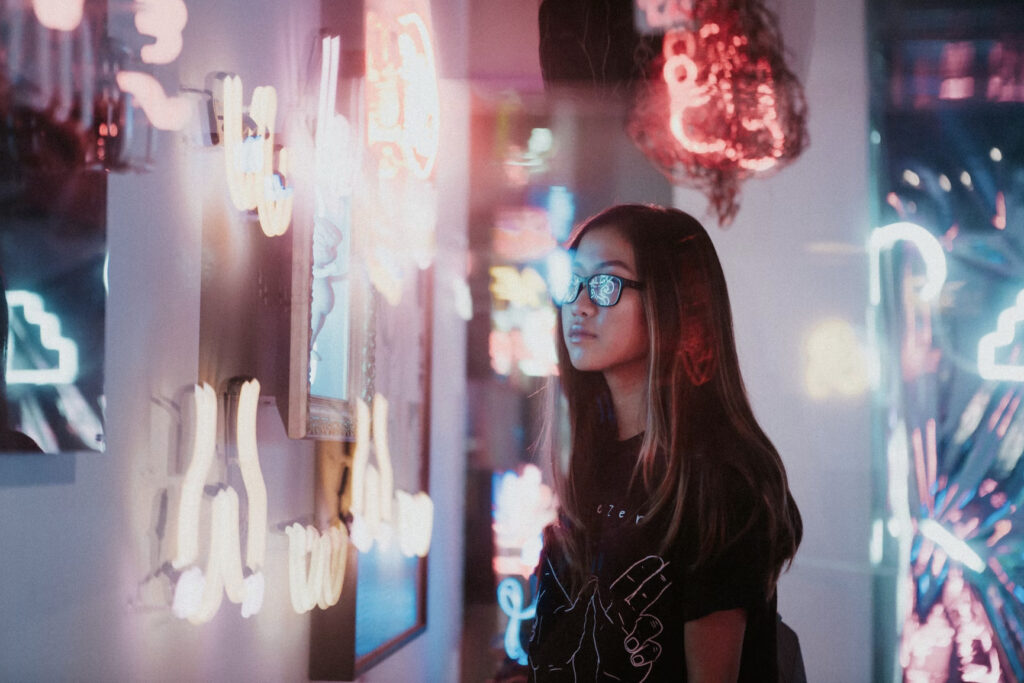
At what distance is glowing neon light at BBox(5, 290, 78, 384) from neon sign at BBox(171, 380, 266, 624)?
0.47 metres

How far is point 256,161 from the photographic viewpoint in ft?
6.38

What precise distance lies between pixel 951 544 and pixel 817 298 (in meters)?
1.08

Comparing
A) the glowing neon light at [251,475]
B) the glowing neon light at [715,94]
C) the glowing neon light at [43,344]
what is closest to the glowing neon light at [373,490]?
the glowing neon light at [251,475]

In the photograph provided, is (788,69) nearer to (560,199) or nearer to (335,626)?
(560,199)

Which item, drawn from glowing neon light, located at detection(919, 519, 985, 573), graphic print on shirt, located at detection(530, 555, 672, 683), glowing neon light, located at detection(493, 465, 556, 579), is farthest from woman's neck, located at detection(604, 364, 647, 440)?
glowing neon light, located at detection(919, 519, 985, 573)

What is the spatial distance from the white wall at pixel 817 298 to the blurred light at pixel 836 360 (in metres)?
0.03

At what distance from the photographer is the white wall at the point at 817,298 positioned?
342cm

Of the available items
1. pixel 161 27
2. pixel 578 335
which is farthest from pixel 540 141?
pixel 161 27

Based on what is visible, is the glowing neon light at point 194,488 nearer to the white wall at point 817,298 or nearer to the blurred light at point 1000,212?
the white wall at point 817,298

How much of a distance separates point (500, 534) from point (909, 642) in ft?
5.55

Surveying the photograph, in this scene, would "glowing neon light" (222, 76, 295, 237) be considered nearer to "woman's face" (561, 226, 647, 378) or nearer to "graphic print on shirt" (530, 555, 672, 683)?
"woman's face" (561, 226, 647, 378)

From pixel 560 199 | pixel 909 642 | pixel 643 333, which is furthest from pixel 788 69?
pixel 909 642

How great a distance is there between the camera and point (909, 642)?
11.4 feet

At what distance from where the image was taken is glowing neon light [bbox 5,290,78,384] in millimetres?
1259
